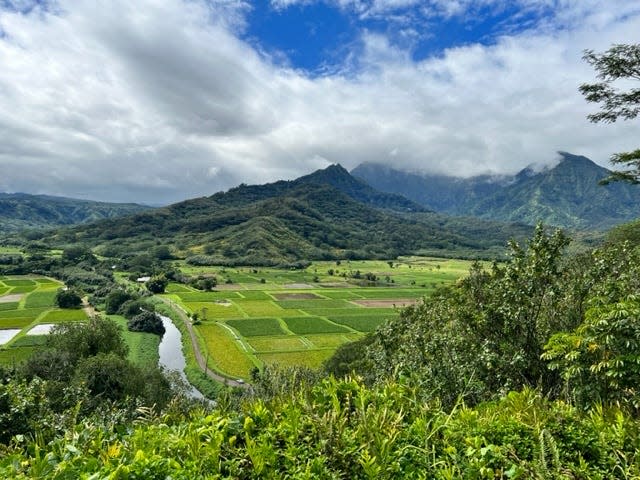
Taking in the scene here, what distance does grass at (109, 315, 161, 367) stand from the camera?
54.2 m

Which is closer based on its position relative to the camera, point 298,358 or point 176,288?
point 298,358

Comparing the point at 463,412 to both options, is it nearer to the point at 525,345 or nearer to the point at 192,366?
the point at 525,345

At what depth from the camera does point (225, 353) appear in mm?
57344

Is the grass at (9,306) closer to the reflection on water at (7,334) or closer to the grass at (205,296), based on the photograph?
the reflection on water at (7,334)

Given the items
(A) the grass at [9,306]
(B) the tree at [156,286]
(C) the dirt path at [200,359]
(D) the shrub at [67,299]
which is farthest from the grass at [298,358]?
(A) the grass at [9,306]

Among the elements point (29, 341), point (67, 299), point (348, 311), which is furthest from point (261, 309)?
point (29, 341)

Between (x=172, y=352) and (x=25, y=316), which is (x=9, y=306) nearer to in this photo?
(x=25, y=316)

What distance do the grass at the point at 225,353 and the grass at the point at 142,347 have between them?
299 inches

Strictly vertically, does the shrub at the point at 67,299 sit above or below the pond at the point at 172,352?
above

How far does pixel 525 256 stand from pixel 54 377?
39.4m

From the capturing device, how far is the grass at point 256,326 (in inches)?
2736

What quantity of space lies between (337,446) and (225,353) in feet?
188

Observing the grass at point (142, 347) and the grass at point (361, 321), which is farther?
the grass at point (361, 321)

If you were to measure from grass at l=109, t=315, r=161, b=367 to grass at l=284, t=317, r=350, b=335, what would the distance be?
24.4 metres
